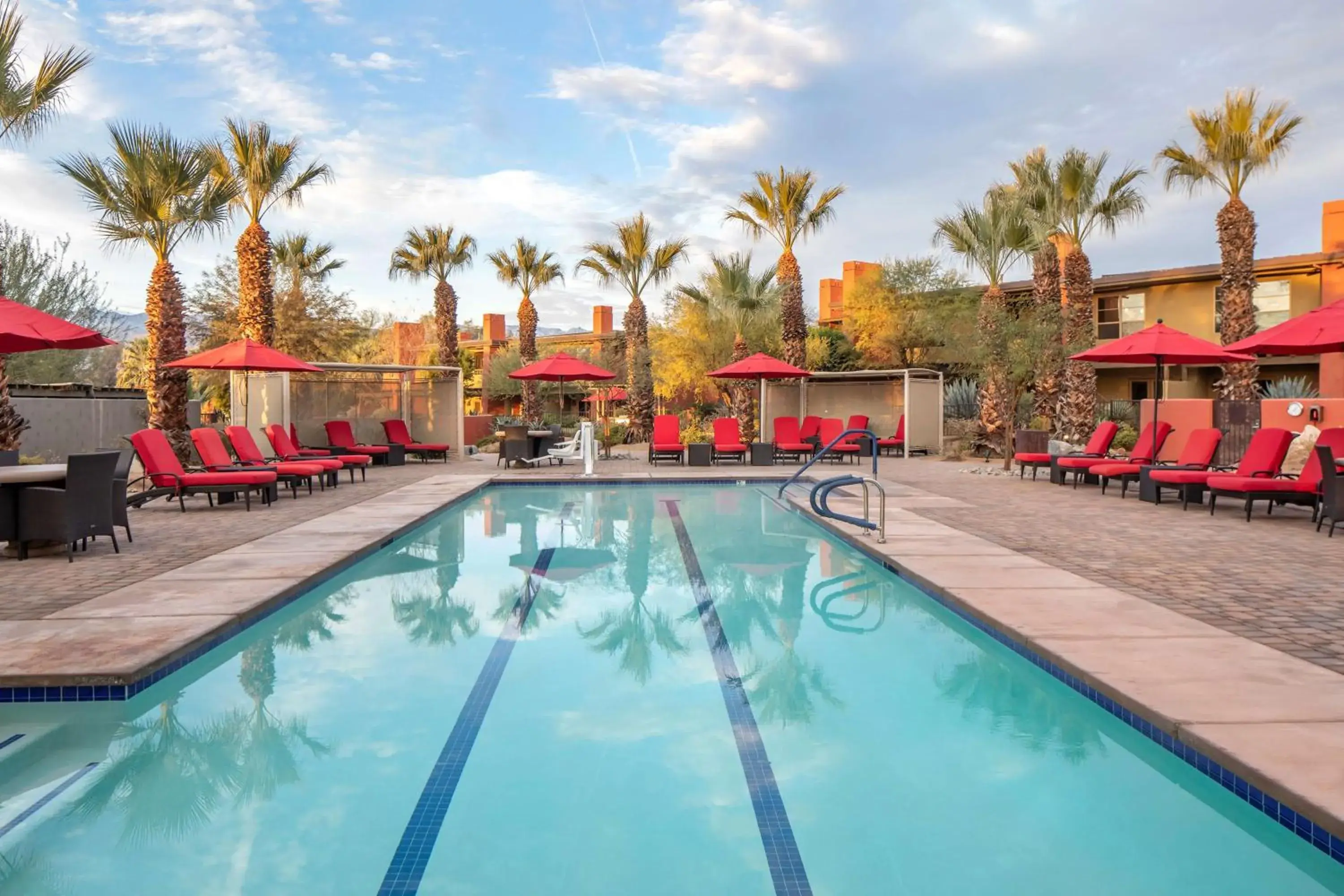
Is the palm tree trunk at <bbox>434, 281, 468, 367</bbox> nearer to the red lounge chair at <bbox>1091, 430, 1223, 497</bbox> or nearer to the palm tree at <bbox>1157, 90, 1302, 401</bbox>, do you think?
the palm tree at <bbox>1157, 90, 1302, 401</bbox>

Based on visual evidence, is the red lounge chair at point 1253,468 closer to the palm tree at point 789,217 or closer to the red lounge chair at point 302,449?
the palm tree at point 789,217

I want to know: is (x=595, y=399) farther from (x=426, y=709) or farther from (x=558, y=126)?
(x=426, y=709)

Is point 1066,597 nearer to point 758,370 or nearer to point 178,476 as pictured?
point 178,476

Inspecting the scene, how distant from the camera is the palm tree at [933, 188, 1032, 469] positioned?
2234cm

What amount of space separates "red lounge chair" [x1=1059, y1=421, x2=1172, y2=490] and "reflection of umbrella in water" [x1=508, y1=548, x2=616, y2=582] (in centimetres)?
814

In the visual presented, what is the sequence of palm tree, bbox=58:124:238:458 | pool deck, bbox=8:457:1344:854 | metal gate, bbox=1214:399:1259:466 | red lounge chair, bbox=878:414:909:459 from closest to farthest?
1. pool deck, bbox=8:457:1344:854
2. palm tree, bbox=58:124:238:458
3. metal gate, bbox=1214:399:1259:466
4. red lounge chair, bbox=878:414:909:459

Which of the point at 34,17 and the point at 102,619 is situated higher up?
the point at 34,17

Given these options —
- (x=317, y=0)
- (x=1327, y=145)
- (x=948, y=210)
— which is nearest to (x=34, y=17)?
(x=317, y=0)

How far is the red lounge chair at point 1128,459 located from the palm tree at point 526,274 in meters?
19.2

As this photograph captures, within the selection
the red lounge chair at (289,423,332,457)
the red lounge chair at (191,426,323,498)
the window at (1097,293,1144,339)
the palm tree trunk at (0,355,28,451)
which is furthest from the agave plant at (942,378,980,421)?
the palm tree trunk at (0,355,28,451)

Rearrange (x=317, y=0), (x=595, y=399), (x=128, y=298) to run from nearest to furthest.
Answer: (x=317, y=0) < (x=128, y=298) < (x=595, y=399)

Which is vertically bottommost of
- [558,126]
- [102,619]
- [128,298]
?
[102,619]

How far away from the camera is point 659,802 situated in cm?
361

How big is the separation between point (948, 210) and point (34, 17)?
65.3 ft
